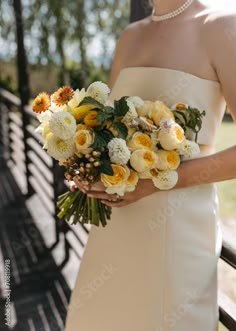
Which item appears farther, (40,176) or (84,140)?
(40,176)

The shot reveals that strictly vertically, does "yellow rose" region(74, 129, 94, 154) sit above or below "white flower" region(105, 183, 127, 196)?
above

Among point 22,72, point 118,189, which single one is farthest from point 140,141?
point 22,72

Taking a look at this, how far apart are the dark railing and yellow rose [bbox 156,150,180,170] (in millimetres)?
398

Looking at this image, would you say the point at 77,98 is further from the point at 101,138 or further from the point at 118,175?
the point at 118,175

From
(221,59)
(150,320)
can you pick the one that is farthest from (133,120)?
(150,320)

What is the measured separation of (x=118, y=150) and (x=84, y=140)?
11cm

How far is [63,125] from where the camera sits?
1341 millimetres

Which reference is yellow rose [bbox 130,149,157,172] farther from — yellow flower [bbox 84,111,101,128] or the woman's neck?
the woman's neck

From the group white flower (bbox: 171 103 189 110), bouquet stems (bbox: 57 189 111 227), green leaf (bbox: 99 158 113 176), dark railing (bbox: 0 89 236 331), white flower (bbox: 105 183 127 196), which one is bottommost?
dark railing (bbox: 0 89 236 331)

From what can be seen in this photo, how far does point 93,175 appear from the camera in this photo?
4.54 feet

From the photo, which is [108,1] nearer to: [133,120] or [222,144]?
[222,144]

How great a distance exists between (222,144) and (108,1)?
46.4ft

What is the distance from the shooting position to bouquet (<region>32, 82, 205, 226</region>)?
52.1 inches

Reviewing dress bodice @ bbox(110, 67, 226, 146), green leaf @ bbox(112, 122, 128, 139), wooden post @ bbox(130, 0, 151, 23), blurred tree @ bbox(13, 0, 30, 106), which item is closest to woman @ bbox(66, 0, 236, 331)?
dress bodice @ bbox(110, 67, 226, 146)
